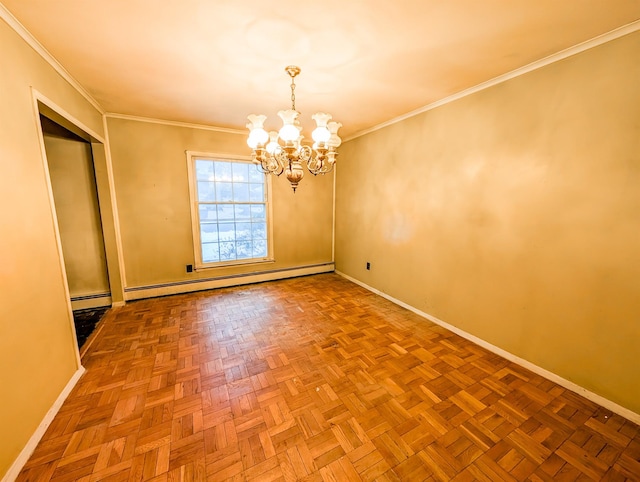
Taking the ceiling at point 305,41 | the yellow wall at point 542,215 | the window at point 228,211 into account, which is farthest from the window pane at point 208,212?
the yellow wall at point 542,215

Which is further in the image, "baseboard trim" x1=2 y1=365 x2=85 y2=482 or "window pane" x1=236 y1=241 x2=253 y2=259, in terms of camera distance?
"window pane" x1=236 y1=241 x2=253 y2=259

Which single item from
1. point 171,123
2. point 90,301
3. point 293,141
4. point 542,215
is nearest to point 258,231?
point 171,123

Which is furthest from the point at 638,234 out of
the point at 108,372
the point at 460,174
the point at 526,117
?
the point at 108,372

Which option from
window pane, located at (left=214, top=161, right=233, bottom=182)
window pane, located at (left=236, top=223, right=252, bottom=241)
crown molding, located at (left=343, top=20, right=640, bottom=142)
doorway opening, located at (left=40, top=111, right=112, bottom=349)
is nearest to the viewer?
crown molding, located at (left=343, top=20, right=640, bottom=142)

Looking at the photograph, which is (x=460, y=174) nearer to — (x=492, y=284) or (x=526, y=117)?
(x=526, y=117)

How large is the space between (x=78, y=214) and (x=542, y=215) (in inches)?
192

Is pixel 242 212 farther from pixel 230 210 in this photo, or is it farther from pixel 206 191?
pixel 206 191

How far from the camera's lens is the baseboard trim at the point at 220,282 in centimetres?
346

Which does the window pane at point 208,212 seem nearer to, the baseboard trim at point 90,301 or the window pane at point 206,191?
the window pane at point 206,191

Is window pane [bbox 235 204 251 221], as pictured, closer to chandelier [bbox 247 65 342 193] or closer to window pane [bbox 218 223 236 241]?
window pane [bbox 218 223 236 241]

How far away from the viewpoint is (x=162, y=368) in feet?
6.81

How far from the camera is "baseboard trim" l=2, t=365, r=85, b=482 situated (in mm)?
1252

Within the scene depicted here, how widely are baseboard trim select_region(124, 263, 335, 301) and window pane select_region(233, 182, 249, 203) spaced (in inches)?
47.4

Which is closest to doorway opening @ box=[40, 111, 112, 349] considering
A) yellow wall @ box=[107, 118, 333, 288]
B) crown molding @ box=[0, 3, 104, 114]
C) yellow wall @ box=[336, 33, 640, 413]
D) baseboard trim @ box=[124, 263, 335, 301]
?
yellow wall @ box=[107, 118, 333, 288]
